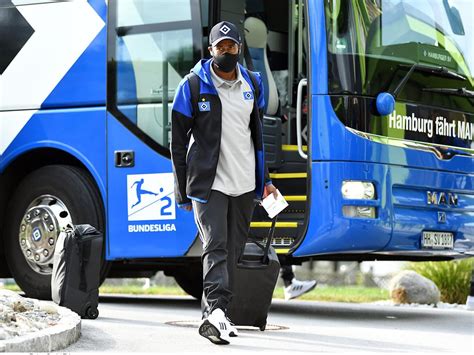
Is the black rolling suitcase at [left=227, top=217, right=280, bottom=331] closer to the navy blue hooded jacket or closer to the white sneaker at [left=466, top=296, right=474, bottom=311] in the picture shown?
the navy blue hooded jacket

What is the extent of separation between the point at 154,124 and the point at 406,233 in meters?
2.35

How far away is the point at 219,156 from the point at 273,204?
472 millimetres

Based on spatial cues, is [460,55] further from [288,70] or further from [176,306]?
[176,306]

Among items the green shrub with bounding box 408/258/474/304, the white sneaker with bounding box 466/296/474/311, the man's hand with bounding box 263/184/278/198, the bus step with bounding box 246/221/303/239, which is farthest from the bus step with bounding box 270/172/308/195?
the green shrub with bounding box 408/258/474/304

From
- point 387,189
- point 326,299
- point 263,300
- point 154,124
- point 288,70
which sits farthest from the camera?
point 326,299

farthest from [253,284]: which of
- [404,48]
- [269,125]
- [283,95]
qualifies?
[283,95]

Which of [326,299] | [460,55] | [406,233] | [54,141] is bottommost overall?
[326,299]

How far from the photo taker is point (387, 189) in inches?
407

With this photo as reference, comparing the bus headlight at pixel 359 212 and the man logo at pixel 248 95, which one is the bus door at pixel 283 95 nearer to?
the bus headlight at pixel 359 212

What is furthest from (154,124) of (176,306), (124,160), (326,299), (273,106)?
(326,299)

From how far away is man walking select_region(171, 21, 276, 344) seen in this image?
26.0 feet

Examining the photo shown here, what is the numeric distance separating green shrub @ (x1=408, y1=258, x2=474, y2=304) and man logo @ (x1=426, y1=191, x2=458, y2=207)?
4094 mm

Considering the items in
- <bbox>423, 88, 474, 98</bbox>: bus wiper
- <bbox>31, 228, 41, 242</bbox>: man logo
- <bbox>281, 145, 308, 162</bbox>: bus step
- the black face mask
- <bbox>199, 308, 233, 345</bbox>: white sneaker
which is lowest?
<bbox>199, 308, 233, 345</bbox>: white sneaker

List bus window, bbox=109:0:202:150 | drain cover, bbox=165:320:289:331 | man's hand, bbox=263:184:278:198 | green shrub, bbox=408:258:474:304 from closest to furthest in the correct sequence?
man's hand, bbox=263:184:278:198
drain cover, bbox=165:320:289:331
bus window, bbox=109:0:202:150
green shrub, bbox=408:258:474:304
